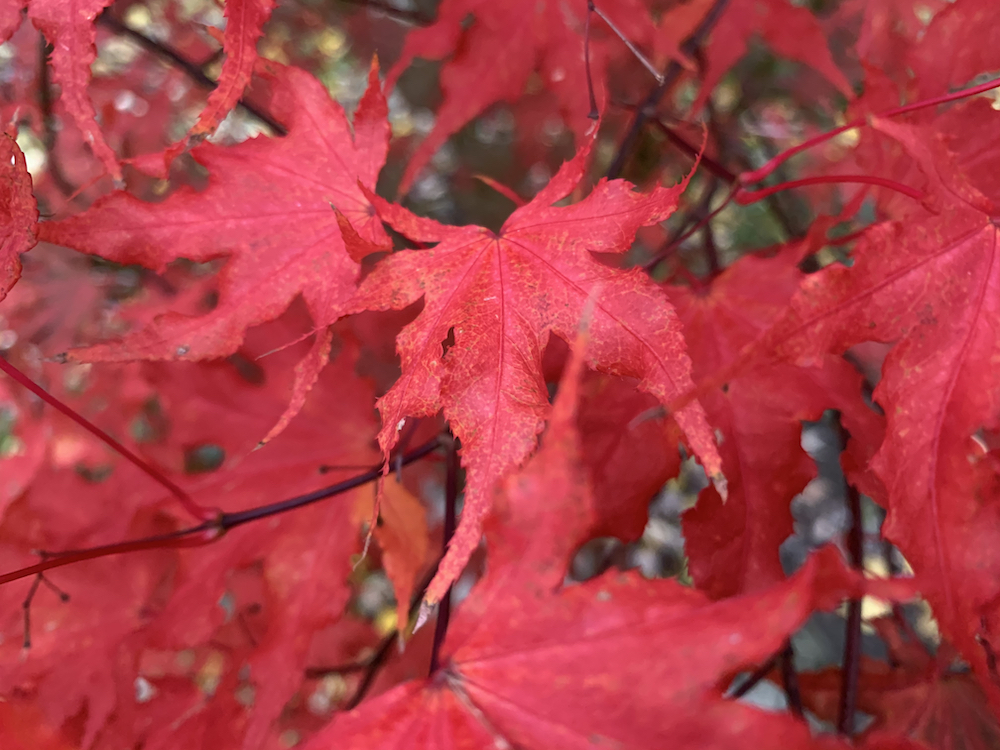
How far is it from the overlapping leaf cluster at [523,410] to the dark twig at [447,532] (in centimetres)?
1

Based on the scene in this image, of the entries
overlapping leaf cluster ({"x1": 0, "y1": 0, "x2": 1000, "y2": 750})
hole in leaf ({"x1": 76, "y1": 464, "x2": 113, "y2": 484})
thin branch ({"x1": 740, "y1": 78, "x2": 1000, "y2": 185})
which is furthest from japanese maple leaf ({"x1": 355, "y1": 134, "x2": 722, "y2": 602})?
hole in leaf ({"x1": 76, "y1": 464, "x2": 113, "y2": 484})

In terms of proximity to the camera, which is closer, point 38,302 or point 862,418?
point 862,418

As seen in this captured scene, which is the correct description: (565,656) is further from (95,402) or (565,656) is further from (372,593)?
(372,593)

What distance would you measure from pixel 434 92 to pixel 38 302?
116cm

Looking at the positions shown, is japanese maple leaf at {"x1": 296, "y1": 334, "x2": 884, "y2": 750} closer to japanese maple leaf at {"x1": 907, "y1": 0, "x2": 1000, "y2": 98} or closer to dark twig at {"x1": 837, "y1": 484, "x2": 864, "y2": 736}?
dark twig at {"x1": 837, "y1": 484, "x2": 864, "y2": 736}

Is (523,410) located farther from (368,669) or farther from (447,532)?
(368,669)

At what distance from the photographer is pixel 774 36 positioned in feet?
3.17

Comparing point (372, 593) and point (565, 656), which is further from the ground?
point (565, 656)

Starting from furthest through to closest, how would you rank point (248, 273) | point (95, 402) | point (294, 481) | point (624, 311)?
point (95, 402), point (294, 481), point (248, 273), point (624, 311)

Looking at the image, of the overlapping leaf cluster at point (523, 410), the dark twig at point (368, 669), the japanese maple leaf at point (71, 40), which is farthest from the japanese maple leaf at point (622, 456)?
the japanese maple leaf at point (71, 40)

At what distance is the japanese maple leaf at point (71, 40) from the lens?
19.3 inches

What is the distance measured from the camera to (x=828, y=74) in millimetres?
907

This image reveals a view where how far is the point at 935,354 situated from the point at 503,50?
712mm

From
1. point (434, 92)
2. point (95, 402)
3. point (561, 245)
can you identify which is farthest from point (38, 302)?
point (561, 245)
